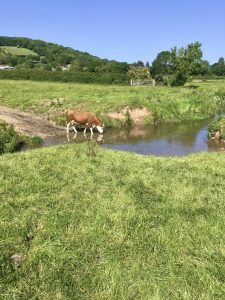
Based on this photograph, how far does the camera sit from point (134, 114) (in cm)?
3628

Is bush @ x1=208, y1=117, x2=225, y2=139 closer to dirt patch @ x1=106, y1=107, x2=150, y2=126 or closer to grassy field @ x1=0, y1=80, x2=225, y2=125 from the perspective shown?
dirt patch @ x1=106, y1=107, x2=150, y2=126

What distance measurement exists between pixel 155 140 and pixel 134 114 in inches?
307

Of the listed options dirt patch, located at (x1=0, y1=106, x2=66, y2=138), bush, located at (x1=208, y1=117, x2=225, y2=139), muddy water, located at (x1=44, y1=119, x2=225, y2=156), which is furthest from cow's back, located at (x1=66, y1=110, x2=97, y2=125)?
bush, located at (x1=208, y1=117, x2=225, y2=139)

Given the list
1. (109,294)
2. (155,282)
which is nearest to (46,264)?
(109,294)

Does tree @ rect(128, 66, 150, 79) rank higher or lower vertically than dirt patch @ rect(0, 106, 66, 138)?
higher

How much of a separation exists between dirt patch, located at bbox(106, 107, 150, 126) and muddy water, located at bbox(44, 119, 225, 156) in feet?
4.70

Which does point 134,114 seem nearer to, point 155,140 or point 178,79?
point 155,140

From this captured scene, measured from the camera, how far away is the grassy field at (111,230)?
891 cm

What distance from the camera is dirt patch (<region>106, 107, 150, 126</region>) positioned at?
3509 centimetres

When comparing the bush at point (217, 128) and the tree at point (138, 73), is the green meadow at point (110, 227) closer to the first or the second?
the bush at point (217, 128)

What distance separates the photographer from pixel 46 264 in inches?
373

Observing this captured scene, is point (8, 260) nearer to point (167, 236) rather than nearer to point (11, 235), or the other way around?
point (11, 235)

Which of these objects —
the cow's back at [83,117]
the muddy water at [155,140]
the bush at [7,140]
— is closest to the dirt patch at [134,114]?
the muddy water at [155,140]

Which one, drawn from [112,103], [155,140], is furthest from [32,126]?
[112,103]
